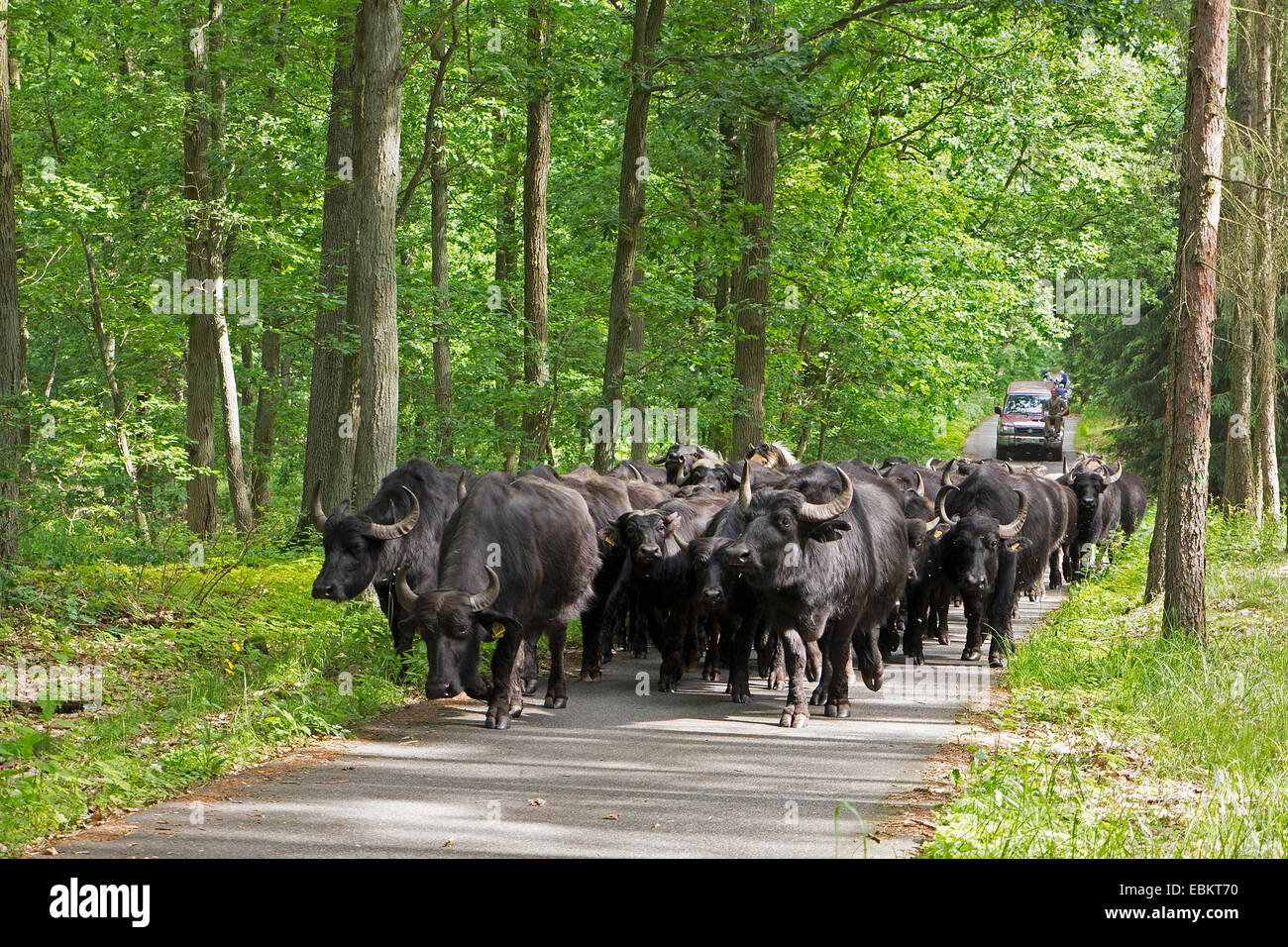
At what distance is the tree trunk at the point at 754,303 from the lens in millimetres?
20500

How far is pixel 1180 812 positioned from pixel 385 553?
7.37 metres

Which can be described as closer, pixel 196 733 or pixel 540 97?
pixel 196 733

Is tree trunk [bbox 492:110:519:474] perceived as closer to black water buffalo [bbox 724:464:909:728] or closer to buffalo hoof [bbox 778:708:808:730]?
black water buffalo [bbox 724:464:909:728]

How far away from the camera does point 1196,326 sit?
12.0 m

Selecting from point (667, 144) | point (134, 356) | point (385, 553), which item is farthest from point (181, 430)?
point (385, 553)

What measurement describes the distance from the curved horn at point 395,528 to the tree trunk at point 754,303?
9595mm

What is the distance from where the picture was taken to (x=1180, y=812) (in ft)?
23.6

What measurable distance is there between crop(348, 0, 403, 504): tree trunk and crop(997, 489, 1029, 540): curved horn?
6.66 metres

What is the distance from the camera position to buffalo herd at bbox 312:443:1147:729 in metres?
10.2

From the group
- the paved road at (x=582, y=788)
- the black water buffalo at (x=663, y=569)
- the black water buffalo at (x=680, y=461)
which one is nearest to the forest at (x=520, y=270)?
the paved road at (x=582, y=788)

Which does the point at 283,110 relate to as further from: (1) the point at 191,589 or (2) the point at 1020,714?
(2) the point at 1020,714

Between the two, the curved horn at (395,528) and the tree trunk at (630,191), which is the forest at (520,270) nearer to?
the tree trunk at (630,191)

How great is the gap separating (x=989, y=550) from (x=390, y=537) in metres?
6.24

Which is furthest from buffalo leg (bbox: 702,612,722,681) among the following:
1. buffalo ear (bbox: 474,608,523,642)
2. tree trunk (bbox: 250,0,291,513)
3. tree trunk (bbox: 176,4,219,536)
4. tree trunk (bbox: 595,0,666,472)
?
tree trunk (bbox: 250,0,291,513)
